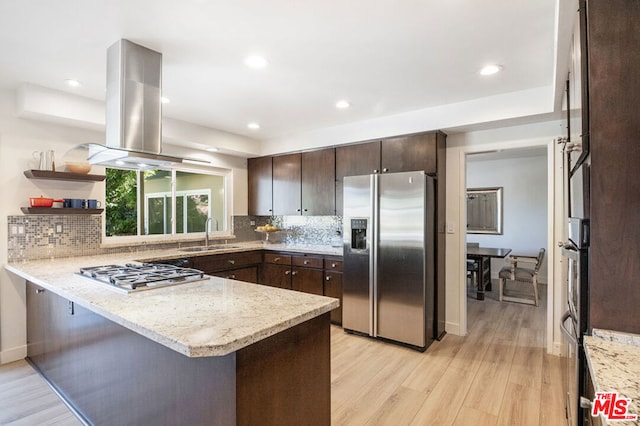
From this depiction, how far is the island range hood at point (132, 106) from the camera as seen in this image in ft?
6.91

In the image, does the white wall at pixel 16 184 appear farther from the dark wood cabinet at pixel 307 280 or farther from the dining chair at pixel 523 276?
the dining chair at pixel 523 276

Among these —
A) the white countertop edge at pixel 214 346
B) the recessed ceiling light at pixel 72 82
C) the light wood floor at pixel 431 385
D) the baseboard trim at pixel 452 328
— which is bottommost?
the light wood floor at pixel 431 385

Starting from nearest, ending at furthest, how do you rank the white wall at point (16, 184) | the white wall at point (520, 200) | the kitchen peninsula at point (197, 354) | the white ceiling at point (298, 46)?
the kitchen peninsula at point (197, 354) < the white ceiling at point (298, 46) < the white wall at point (16, 184) < the white wall at point (520, 200)

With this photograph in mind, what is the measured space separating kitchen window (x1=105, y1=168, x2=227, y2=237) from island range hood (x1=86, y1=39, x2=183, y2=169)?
163cm

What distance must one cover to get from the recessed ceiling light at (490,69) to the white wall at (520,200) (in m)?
3.61

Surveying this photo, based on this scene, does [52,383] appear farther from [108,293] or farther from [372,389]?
[372,389]

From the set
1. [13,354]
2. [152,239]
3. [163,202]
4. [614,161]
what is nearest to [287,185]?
[163,202]

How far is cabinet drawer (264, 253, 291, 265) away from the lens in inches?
166

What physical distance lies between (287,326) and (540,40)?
93.3 inches

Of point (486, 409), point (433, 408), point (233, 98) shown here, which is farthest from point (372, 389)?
point (233, 98)

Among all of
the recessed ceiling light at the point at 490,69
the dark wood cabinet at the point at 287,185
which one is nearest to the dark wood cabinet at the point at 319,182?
the dark wood cabinet at the point at 287,185

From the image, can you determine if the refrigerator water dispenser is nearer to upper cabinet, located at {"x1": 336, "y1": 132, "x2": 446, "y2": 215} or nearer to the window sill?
upper cabinet, located at {"x1": 336, "y1": 132, "x2": 446, "y2": 215}

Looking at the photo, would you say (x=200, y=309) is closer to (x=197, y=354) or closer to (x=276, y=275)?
(x=197, y=354)

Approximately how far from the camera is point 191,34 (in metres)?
2.03
